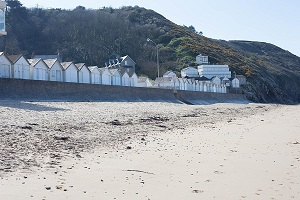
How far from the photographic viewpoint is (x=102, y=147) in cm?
918

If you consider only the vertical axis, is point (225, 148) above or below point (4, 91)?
below

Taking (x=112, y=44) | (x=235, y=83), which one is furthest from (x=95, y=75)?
(x=112, y=44)

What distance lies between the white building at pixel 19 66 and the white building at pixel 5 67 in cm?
34

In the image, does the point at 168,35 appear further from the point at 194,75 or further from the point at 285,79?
the point at 285,79

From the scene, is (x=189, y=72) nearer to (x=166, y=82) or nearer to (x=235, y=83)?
(x=235, y=83)

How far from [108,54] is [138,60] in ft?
23.9

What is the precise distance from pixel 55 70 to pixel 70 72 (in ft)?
5.94

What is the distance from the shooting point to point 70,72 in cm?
3484

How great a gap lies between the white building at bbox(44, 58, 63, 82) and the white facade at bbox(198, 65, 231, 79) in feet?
182

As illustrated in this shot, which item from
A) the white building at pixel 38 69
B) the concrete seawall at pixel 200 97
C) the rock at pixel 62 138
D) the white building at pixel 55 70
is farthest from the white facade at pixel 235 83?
the rock at pixel 62 138

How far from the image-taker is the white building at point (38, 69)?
30781 mm

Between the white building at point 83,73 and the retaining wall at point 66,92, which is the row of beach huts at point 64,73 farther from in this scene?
the retaining wall at point 66,92

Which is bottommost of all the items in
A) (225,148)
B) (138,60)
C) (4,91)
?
(225,148)

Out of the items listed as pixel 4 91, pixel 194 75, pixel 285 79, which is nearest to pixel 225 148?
pixel 4 91
